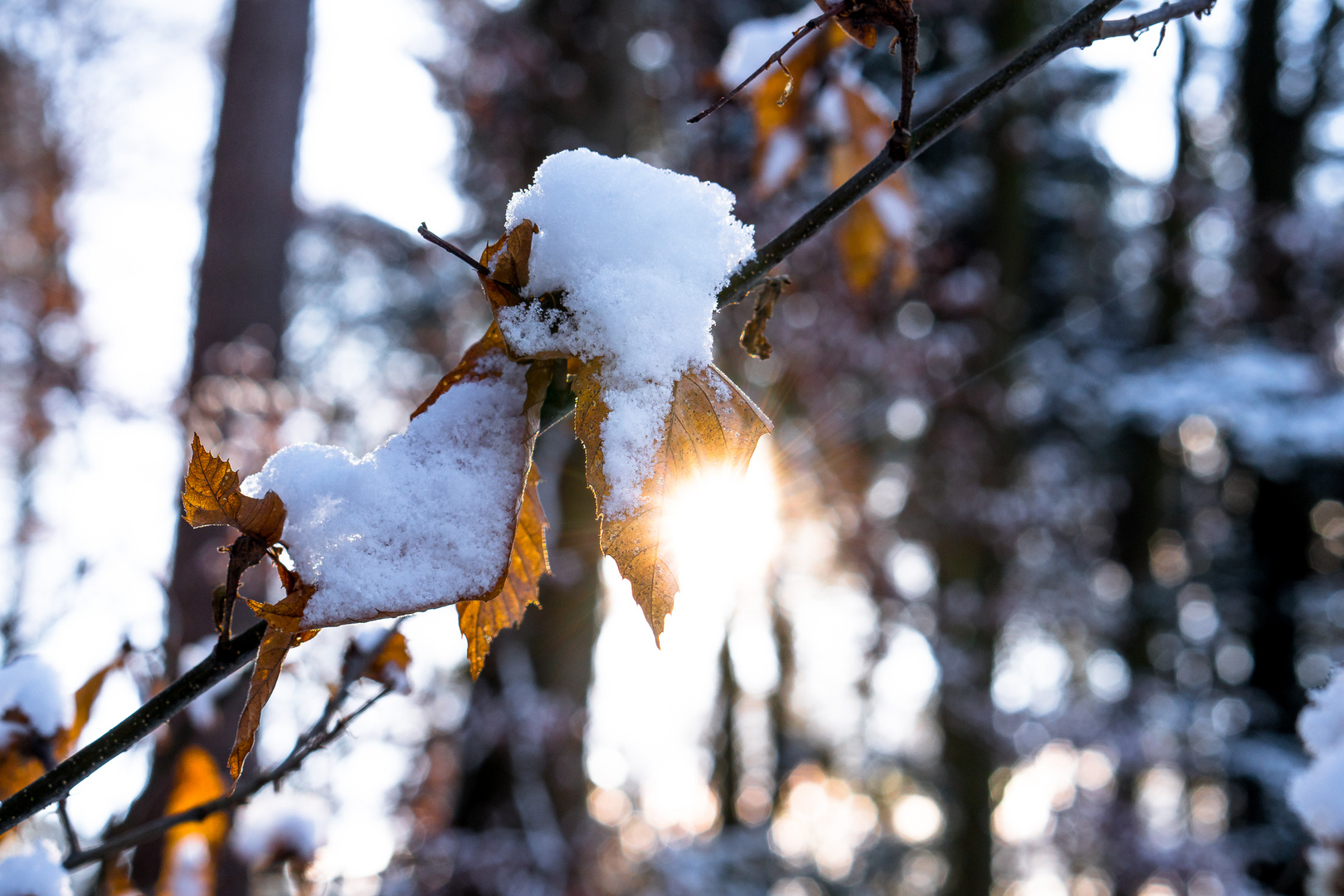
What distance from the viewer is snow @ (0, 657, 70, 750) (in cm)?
77

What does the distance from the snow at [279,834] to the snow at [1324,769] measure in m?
1.29

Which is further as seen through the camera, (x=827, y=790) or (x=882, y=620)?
(x=827, y=790)

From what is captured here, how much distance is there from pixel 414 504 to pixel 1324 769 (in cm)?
94

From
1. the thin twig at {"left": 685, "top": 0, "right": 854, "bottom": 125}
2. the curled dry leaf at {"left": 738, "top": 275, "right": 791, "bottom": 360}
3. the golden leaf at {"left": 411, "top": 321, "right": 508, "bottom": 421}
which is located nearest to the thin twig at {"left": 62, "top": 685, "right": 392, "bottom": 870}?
Result: the golden leaf at {"left": 411, "top": 321, "right": 508, "bottom": 421}

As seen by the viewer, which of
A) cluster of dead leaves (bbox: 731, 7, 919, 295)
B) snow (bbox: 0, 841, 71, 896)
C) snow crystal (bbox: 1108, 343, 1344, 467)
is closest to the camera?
snow (bbox: 0, 841, 71, 896)

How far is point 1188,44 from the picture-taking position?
6.76m

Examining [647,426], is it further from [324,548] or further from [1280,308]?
[1280,308]

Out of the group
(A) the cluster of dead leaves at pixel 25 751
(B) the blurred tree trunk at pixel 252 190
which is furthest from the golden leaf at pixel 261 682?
(B) the blurred tree trunk at pixel 252 190

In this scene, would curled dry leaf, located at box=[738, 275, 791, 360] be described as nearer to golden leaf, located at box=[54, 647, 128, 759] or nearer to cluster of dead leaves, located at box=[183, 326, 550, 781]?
cluster of dead leaves, located at box=[183, 326, 550, 781]

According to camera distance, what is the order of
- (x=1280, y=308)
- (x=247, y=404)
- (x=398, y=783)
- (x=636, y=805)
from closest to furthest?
(x=247, y=404) → (x=398, y=783) → (x=1280, y=308) → (x=636, y=805)

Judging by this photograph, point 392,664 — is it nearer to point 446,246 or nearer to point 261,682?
point 261,682

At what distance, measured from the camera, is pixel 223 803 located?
0.71 meters

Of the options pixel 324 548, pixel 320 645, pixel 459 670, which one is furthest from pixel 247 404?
pixel 459 670

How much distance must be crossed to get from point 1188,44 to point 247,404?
799 cm
